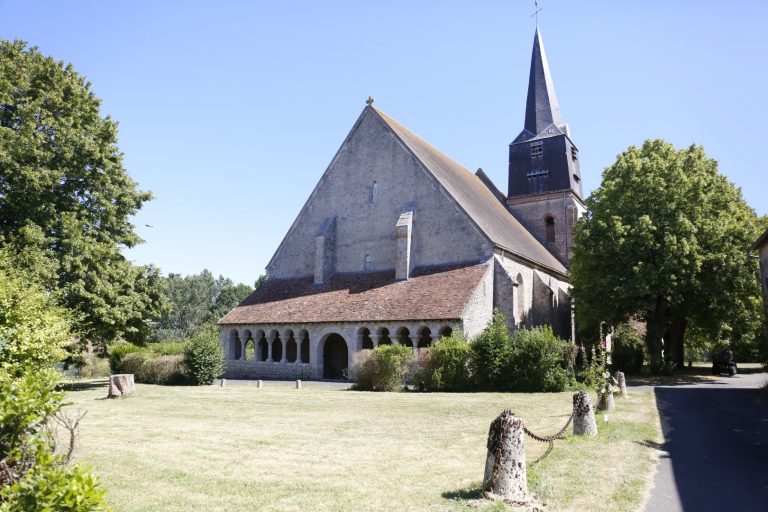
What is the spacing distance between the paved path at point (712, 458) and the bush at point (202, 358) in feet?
63.0

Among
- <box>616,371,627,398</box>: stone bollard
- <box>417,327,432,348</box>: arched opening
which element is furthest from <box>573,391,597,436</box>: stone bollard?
<box>417,327,432,348</box>: arched opening

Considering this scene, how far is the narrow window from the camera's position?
41625 millimetres

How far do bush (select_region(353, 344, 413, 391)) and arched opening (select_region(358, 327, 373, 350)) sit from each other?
4852 mm

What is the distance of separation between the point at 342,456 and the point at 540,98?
3916 cm

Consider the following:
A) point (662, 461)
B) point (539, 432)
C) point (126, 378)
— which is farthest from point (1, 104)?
point (662, 461)

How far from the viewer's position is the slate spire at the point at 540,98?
41.8m

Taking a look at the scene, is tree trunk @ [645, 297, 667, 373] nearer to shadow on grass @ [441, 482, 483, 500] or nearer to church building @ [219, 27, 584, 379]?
church building @ [219, 27, 584, 379]

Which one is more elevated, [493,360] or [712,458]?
[493,360]

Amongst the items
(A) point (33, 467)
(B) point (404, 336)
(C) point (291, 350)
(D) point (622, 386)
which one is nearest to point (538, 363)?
(D) point (622, 386)

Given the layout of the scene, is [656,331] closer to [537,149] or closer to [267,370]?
[537,149]

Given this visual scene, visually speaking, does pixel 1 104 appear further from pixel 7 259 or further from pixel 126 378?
pixel 126 378

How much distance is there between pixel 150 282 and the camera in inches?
1000

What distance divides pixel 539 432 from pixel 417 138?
91.9ft

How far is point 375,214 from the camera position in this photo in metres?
32.7
